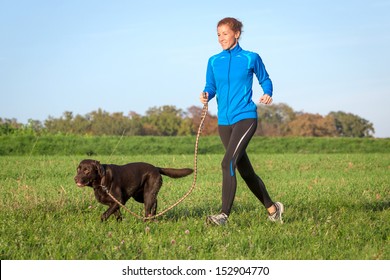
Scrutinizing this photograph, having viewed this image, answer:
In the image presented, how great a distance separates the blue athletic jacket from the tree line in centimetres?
3197

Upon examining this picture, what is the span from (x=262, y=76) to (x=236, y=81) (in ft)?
1.48

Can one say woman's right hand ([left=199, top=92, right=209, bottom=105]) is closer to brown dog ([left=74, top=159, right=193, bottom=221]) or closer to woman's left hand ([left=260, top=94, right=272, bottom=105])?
woman's left hand ([left=260, top=94, right=272, bottom=105])

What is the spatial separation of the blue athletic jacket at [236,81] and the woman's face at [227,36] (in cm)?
9

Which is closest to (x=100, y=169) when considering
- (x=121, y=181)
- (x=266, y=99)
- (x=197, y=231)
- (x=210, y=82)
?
(x=121, y=181)

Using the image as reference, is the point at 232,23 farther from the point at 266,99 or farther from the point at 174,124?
the point at 174,124

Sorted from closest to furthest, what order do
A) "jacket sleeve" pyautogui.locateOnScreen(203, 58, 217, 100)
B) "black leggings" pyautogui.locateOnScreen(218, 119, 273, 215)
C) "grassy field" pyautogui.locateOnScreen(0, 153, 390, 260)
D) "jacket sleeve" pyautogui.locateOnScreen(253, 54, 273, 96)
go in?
1. "grassy field" pyautogui.locateOnScreen(0, 153, 390, 260)
2. "black leggings" pyautogui.locateOnScreen(218, 119, 273, 215)
3. "jacket sleeve" pyautogui.locateOnScreen(253, 54, 273, 96)
4. "jacket sleeve" pyautogui.locateOnScreen(203, 58, 217, 100)

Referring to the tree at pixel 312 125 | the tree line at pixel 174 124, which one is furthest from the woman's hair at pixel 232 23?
the tree at pixel 312 125

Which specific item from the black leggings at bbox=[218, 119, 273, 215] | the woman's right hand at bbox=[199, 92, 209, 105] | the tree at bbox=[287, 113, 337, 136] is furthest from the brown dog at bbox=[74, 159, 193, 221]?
the tree at bbox=[287, 113, 337, 136]

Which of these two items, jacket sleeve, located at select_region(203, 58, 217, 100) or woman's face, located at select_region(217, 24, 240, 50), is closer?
woman's face, located at select_region(217, 24, 240, 50)

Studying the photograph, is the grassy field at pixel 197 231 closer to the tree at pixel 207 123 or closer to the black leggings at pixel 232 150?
the black leggings at pixel 232 150

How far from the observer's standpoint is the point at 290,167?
2438 cm

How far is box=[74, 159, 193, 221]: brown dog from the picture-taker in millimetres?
8039

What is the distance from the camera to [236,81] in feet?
27.1

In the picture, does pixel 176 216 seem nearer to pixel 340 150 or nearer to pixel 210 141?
pixel 210 141
